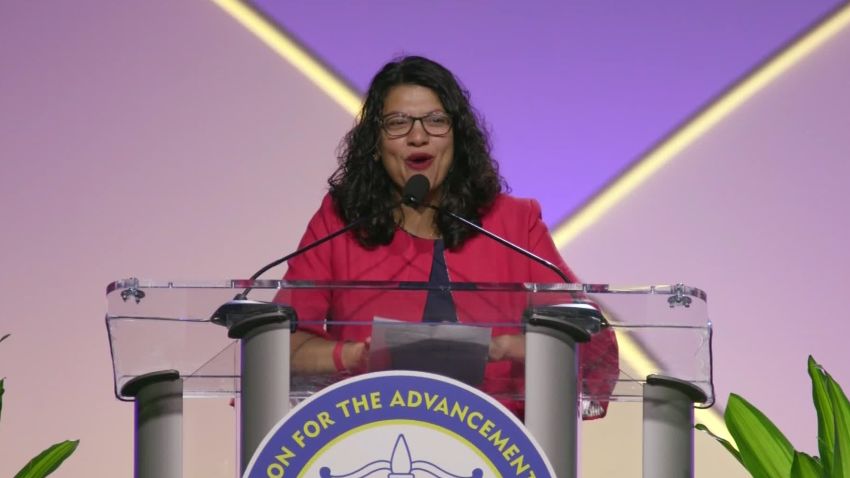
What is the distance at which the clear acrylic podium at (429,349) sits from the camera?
1363mm

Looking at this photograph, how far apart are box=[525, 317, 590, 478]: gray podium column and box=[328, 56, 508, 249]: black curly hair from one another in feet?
2.79

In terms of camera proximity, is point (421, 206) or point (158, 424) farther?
point (421, 206)

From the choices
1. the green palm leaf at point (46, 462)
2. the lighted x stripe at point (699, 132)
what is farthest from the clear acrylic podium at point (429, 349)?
the lighted x stripe at point (699, 132)

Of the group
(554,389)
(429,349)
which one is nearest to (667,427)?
(554,389)

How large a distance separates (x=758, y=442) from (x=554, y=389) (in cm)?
68

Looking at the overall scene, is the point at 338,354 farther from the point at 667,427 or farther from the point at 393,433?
the point at 667,427

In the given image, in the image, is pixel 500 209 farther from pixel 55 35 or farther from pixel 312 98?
pixel 55 35

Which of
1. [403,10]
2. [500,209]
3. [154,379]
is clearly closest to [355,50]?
[403,10]

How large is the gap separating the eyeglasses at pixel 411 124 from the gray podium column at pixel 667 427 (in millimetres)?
871

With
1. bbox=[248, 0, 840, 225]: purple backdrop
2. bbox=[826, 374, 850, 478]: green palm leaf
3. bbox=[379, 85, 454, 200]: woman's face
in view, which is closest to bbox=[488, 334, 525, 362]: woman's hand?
bbox=[826, 374, 850, 478]: green palm leaf

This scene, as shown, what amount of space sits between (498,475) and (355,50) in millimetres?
1964

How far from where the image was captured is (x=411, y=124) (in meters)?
2.19

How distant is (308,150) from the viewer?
124 inches

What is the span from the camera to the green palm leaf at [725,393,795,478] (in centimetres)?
190
